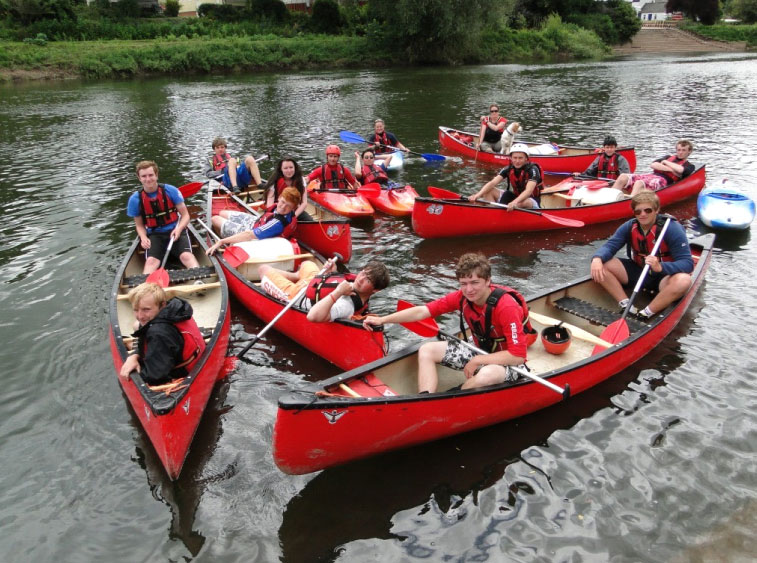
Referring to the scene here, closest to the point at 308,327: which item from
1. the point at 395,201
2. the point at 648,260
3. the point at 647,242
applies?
the point at 648,260

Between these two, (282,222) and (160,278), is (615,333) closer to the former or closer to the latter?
(282,222)

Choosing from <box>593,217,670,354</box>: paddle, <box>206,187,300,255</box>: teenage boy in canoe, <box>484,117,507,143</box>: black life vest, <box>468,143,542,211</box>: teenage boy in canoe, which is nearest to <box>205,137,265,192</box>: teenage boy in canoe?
<box>206,187,300,255</box>: teenage boy in canoe

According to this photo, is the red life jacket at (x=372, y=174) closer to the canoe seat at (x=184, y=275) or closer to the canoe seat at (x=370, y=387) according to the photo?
the canoe seat at (x=184, y=275)

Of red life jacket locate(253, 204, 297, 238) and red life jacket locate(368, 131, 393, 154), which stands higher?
red life jacket locate(368, 131, 393, 154)

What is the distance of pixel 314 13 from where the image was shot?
168 ft

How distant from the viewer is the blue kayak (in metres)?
10.6

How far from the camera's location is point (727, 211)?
1066 cm

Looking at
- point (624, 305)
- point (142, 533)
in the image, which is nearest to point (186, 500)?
point (142, 533)

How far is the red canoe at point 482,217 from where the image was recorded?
33.6 ft

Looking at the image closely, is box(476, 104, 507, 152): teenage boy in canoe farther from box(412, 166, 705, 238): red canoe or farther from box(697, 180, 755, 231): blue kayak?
box(697, 180, 755, 231): blue kayak

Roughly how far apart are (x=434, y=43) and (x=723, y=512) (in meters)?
41.3

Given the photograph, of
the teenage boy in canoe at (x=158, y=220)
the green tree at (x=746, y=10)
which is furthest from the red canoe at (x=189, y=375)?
the green tree at (x=746, y=10)

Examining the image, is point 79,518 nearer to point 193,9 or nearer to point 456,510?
point 456,510

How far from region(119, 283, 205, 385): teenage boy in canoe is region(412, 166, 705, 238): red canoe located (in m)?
5.74
